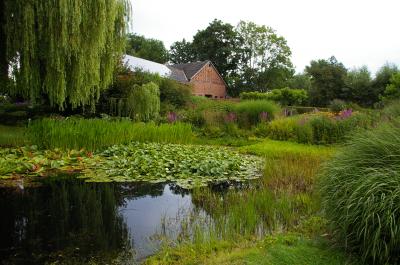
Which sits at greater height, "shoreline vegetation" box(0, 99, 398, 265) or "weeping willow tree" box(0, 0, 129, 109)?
"weeping willow tree" box(0, 0, 129, 109)

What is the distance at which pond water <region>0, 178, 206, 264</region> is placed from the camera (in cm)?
441

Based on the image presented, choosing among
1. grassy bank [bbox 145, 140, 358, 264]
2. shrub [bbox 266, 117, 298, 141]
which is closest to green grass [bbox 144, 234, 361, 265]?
grassy bank [bbox 145, 140, 358, 264]

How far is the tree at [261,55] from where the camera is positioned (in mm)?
59094

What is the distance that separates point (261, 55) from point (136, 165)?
2112 inches

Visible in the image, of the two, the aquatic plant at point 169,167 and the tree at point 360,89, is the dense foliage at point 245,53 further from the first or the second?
the aquatic plant at point 169,167

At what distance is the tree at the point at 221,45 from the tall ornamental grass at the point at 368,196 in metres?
55.1

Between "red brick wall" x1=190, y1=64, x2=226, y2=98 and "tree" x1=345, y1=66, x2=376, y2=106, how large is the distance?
62.4ft

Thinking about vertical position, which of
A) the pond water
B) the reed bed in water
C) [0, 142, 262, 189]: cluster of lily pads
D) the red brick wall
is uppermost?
the red brick wall

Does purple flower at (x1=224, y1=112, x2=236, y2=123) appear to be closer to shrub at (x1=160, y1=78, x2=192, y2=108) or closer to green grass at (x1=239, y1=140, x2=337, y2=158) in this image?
green grass at (x1=239, y1=140, x2=337, y2=158)

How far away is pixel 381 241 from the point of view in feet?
11.6

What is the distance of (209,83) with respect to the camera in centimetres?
5056

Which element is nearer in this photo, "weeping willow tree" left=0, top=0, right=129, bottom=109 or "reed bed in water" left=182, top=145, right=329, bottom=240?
"reed bed in water" left=182, top=145, right=329, bottom=240

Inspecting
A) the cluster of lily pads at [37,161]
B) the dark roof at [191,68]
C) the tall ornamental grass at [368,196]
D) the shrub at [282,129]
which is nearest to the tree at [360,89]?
the dark roof at [191,68]

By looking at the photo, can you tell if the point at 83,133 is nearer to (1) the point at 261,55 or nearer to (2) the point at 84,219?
(2) the point at 84,219
